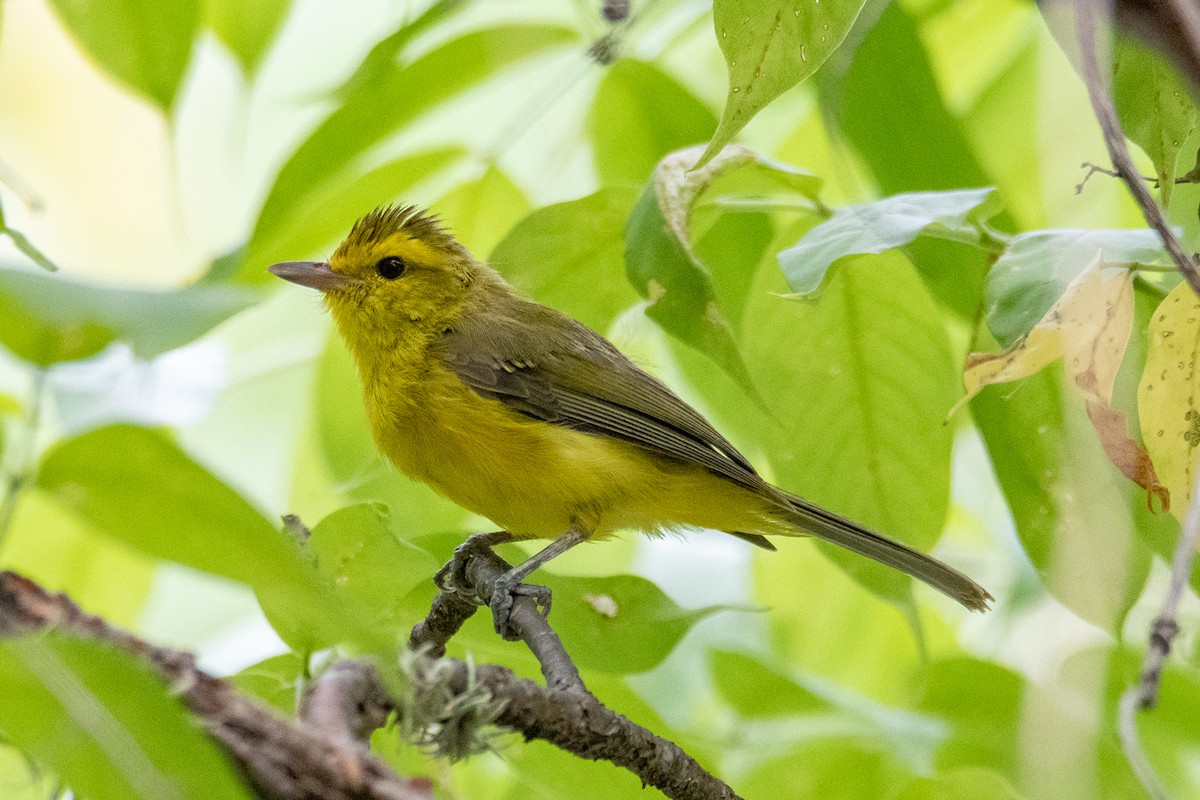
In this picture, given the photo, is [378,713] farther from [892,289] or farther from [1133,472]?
[892,289]

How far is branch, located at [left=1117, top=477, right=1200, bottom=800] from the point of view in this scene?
3.84 ft

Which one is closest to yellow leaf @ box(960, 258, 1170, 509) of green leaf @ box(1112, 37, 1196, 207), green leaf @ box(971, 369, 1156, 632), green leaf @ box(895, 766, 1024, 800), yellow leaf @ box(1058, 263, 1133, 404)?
yellow leaf @ box(1058, 263, 1133, 404)

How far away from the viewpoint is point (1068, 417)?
2109 millimetres

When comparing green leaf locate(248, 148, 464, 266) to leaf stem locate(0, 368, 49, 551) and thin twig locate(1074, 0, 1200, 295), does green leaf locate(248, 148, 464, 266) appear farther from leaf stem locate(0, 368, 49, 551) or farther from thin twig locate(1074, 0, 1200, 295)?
thin twig locate(1074, 0, 1200, 295)

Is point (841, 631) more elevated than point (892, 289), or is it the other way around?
point (892, 289)

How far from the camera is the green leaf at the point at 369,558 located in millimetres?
1856

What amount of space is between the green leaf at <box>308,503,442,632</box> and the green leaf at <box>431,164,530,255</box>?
2.86 ft

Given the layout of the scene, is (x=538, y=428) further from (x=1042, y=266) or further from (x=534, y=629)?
(x=1042, y=266)

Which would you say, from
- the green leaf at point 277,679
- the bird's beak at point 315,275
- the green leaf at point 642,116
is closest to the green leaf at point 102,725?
the green leaf at point 277,679

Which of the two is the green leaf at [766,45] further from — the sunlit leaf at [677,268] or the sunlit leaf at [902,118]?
the sunlit leaf at [902,118]

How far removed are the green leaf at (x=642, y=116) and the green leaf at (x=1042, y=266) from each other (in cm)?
92

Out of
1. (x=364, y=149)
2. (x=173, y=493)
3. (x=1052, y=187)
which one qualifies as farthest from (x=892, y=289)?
(x=173, y=493)

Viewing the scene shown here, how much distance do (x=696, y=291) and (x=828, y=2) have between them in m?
0.49

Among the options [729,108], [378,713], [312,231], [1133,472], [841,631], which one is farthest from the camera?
[841,631]
